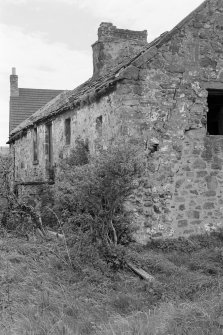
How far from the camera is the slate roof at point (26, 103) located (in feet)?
95.1

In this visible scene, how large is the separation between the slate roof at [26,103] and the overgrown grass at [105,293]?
1814cm

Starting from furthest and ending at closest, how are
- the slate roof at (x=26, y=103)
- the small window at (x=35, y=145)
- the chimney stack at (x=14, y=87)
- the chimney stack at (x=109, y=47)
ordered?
the chimney stack at (x=14, y=87) < the slate roof at (x=26, y=103) < the small window at (x=35, y=145) < the chimney stack at (x=109, y=47)

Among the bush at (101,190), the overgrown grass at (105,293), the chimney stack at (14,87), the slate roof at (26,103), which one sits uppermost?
the chimney stack at (14,87)

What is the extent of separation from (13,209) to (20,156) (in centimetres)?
898

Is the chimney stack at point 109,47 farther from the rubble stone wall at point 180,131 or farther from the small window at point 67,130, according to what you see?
the rubble stone wall at point 180,131

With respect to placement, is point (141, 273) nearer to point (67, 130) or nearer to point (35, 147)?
point (67, 130)

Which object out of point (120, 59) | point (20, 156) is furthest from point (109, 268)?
point (20, 156)

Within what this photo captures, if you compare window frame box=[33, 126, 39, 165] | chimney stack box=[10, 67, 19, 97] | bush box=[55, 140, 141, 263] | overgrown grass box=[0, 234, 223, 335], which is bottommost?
overgrown grass box=[0, 234, 223, 335]

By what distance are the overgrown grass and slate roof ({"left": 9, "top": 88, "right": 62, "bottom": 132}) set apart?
714 inches

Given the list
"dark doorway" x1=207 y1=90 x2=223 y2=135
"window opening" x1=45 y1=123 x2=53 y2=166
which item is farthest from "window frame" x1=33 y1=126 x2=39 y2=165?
"dark doorway" x1=207 y1=90 x2=223 y2=135

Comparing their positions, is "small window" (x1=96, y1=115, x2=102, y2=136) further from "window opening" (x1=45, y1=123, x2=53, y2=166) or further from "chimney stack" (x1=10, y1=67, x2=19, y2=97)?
"chimney stack" (x1=10, y1=67, x2=19, y2=97)

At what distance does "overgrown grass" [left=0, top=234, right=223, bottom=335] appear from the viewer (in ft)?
21.3

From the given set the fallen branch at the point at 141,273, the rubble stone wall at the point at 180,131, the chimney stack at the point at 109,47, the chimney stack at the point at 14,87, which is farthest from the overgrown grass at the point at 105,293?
the chimney stack at the point at 14,87

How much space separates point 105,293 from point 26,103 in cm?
2352
